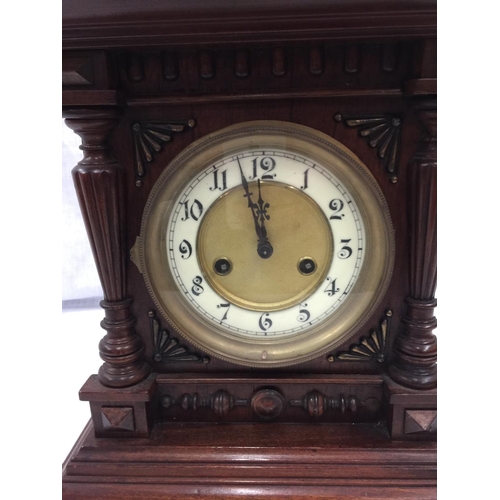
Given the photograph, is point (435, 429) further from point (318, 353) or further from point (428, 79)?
point (428, 79)

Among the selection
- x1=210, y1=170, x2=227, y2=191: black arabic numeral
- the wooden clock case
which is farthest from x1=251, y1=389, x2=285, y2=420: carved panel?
x1=210, y1=170, x2=227, y2=191: black arabic numeral

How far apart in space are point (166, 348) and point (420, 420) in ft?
1.39

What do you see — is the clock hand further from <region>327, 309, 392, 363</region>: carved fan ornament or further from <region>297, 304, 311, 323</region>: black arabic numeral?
<region>327, 309, 392, 363</region>: carved fan ornament

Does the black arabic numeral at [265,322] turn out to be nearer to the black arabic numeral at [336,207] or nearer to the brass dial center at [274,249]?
the brass dial center at [274,249]

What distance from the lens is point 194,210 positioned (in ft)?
2.45

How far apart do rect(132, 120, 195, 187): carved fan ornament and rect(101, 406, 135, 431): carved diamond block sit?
1.24 ft

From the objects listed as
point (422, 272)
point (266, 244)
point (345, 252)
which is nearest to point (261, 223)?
point (266, 244)

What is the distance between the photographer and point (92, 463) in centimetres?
76

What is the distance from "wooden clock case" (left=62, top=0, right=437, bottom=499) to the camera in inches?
24.8

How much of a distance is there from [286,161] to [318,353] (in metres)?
0.31

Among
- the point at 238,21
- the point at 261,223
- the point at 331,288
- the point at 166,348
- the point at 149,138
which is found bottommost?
the point at 166,348

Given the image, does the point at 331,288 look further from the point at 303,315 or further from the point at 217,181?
the point at 217,181

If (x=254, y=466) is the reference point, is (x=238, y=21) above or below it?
above

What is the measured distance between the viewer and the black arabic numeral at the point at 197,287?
77cm
